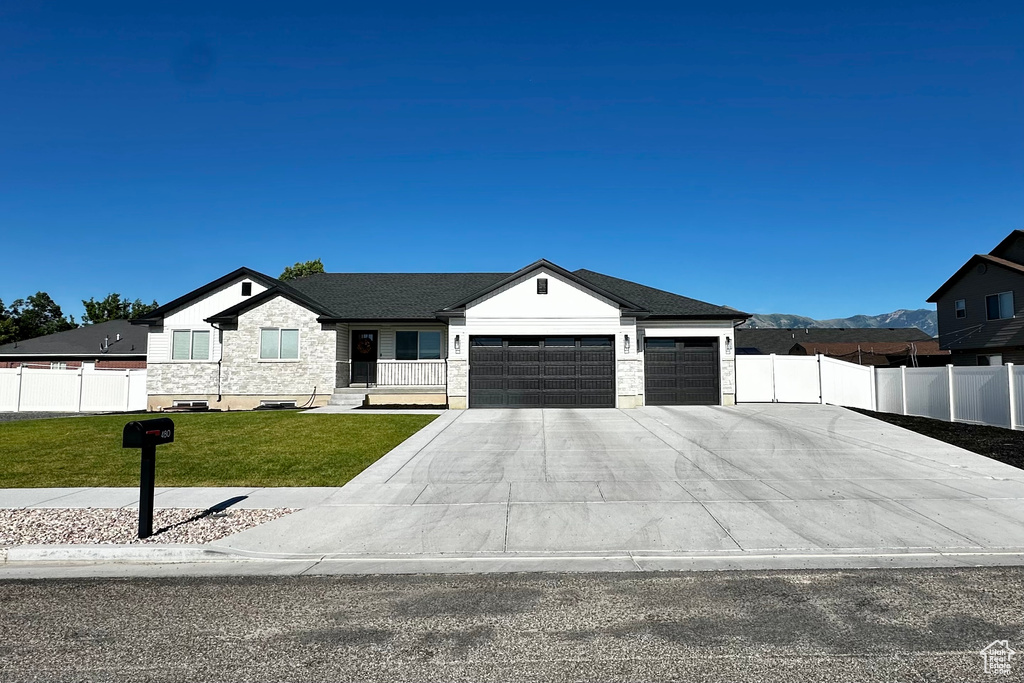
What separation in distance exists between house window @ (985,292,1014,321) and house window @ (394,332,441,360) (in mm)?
29091

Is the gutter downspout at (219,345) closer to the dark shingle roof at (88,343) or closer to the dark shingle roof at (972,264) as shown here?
the dark shingle roof at (88,343)

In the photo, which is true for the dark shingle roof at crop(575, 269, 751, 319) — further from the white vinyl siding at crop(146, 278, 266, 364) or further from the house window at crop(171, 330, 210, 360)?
the house window at crop(171, 330, 210, 360)

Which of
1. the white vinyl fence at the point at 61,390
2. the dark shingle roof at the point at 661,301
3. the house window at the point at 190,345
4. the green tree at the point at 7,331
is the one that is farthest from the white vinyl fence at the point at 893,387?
the green tree at the point at 7,331

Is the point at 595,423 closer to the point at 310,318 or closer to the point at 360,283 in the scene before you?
the point at 310,318

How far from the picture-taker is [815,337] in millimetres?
55500

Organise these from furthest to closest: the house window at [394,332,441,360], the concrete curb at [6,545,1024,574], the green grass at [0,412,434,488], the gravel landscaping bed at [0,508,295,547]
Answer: the house window at [394,332,441,360]
the green grass at [0,412,434,488]
the gravel landscaping bed at [0,508,295,547]
the concrete curb at [6,545,1024,574]

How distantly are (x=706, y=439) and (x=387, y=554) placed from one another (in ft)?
31.5

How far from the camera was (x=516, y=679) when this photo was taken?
A: 359cm

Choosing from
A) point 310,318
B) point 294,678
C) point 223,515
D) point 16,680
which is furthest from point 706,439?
point 310,318

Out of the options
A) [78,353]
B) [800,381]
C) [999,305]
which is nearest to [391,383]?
[800,381]

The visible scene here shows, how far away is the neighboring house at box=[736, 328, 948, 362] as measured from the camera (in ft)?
176

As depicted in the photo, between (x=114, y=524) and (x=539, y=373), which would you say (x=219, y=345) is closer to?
(x=539, y=373)

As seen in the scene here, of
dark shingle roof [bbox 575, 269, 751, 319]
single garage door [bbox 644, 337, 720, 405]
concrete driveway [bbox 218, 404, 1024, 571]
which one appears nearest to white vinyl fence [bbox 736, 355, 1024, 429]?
single garage door [bbox 644, 337, 720, 405]

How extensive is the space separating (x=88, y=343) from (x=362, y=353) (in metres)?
22.2
